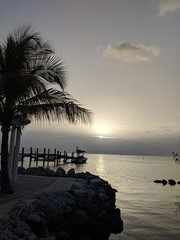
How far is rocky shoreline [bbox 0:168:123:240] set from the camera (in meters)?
9.24

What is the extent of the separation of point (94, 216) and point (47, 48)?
29.3ft

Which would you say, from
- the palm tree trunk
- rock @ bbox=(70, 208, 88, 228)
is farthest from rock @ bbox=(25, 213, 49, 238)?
the palm tree trunk

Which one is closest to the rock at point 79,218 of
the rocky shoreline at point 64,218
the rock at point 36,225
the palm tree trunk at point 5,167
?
the rocky shoreline at point 64,218

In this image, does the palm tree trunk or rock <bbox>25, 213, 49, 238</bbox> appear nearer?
rock <bbox>25, 213, 49, 238</bbox>

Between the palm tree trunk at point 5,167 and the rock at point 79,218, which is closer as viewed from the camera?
the rock at point 79,218

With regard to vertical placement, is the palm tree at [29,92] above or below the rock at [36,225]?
above

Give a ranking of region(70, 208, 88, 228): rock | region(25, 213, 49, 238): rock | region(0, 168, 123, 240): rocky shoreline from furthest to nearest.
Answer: region(70, 208, 88, 228): rock < region(25, 213, 49, 238): rock < region(0, 168, 123, 240): rocky shoreline

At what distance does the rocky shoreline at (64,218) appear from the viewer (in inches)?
364

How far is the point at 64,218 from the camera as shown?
1311 cm

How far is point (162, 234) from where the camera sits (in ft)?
54.7

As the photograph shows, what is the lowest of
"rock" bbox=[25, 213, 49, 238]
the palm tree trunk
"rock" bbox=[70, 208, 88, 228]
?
"rock" bbox=[70, 208, 88, 228]

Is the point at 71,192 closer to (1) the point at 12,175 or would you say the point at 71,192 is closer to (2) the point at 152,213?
(1) the point at 12,175

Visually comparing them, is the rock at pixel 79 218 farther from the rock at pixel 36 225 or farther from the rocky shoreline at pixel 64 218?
the rock at pixel 36 225

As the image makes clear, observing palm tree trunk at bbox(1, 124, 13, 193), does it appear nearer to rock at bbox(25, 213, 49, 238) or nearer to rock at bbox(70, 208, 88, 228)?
rock at bbox(70, 208, 88, 228)
